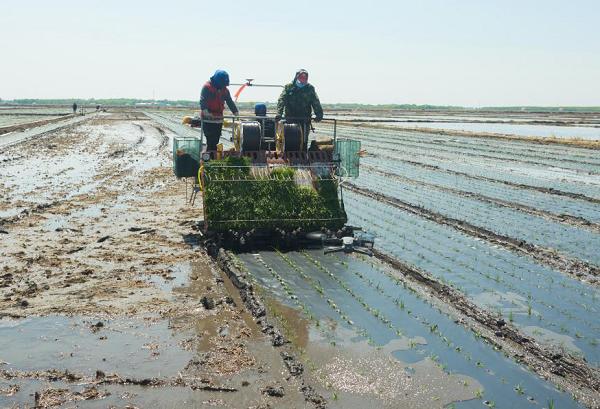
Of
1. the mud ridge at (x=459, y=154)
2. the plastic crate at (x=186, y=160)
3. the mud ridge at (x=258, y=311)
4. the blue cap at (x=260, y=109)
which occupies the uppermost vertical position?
the blue cap at (x=260, y=109)

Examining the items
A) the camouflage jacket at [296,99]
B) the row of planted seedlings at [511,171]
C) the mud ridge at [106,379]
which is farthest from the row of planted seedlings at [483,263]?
the row of planted seedlings at [511,171]

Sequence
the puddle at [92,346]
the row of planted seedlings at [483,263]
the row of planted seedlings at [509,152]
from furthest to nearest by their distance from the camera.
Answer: the row of planted seedlings at [509,152], the row of planted seedlings at [483,263], the puddle at [92,346]

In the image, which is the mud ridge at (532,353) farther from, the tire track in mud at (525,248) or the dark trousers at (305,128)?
the dark trousers at (305,128)

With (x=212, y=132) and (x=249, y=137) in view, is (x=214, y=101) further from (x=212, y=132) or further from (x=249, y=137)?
(x=249, y=137)

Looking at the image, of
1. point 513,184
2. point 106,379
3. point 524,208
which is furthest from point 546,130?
point 106,379

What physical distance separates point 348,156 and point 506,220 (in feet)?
14.6

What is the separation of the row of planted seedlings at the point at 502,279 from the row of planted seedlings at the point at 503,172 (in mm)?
8391

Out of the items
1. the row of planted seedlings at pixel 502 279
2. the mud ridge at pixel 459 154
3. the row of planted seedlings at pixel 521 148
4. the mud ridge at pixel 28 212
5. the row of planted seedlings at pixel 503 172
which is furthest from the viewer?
the row of planted seedlings at pixel 521 148

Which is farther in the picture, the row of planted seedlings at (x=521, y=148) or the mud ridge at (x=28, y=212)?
the row of planted seedlings at (x=521, y=148)

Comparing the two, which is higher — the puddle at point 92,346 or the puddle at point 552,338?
the puddle at point 92,346

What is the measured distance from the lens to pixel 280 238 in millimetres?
10648

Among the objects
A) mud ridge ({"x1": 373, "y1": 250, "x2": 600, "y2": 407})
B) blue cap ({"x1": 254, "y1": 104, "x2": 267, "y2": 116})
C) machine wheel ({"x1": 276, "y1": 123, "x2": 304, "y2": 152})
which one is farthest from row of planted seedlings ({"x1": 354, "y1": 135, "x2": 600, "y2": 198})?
mud ridge ({"x1": 373, "y1": 250, "x2": 600, "y2": 407})

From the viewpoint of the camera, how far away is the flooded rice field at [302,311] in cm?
565

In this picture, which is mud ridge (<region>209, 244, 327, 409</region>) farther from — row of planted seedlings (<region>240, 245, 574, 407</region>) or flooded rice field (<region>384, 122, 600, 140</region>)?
flooded rice field (<region>384, 122, 600, 140</region>)
